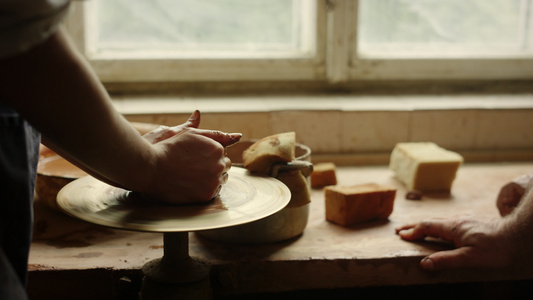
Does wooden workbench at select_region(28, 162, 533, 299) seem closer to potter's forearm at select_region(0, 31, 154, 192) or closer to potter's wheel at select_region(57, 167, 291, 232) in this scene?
potter's wheel at select_region(57, 167, 291, 232)

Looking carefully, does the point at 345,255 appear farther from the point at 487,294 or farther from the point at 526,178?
the point at 526,178

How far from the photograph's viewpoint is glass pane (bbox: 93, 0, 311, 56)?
1.92m

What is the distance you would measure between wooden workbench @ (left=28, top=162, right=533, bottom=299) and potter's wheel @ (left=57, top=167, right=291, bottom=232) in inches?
6.4

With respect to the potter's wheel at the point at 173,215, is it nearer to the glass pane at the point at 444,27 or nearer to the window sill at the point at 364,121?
the window sill at the point at 364,121

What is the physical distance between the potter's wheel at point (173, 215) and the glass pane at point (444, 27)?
1168 millimetres

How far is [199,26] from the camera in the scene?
6.40 feet

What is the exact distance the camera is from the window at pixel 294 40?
1.90m

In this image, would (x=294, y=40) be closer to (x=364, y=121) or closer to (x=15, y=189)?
(x=364, y=121)

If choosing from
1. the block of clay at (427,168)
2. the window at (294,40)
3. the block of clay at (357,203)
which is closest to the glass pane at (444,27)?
the window at (294,40)

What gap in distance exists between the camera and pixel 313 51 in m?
1.95

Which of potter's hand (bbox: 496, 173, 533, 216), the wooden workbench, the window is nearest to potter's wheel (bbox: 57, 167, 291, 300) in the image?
the wooden workbench

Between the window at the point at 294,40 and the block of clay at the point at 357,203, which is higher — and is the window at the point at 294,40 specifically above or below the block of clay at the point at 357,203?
above

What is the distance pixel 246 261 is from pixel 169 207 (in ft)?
0.83

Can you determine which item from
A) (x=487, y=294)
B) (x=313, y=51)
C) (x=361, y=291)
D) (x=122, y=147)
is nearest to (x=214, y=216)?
(x=122, y=147)
